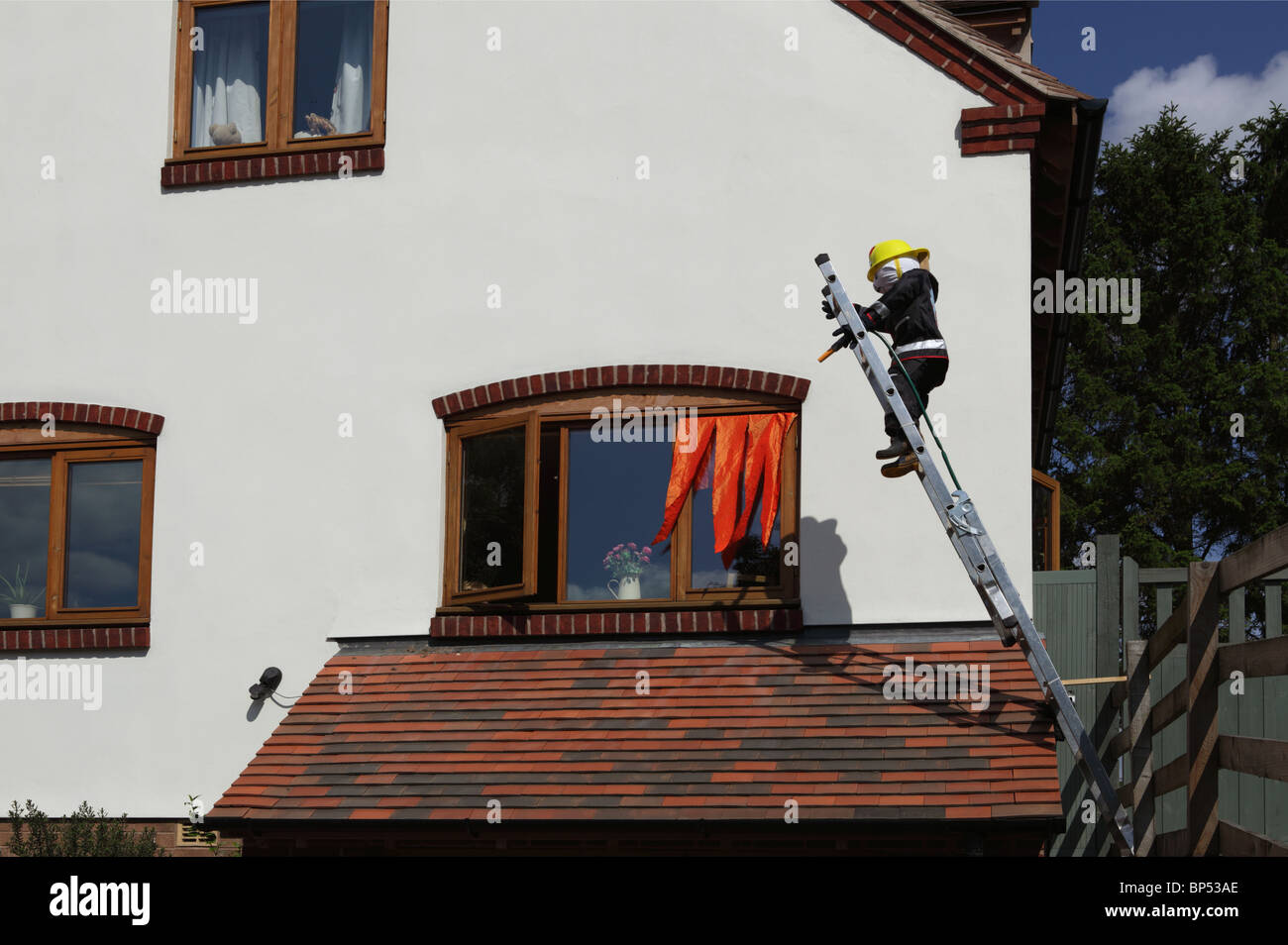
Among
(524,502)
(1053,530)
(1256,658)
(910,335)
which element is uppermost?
(910,335)

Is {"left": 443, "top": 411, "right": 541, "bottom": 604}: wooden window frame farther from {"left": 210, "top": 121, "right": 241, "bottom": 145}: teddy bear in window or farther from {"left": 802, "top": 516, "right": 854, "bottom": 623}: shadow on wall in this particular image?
{"left": 210, "top": 121, "right": 241, "bottom": 145}: teddy bear in window

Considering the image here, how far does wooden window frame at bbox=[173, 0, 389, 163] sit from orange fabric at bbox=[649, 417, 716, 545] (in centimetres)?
329

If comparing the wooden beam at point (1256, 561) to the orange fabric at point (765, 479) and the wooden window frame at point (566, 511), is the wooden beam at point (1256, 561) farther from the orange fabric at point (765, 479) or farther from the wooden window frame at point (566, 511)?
the orange fabric at point (765, 479)

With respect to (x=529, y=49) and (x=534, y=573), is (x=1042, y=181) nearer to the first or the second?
(x=529, y=49)

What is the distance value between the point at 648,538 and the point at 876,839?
279 cm

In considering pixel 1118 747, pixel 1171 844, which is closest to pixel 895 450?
pixel 1118 747

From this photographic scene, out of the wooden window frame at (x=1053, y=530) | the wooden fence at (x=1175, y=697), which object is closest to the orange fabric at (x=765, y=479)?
the wooden fence at (x=1175, y=697)

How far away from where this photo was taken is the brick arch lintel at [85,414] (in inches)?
465

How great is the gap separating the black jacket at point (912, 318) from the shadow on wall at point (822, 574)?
1.62 m

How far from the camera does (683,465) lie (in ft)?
36.1

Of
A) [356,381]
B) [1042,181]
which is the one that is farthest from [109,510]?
[1042,181]

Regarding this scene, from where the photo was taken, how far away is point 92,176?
12.3 metres

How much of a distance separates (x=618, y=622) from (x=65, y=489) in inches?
174

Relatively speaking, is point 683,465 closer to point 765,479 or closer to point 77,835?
point 765,479
